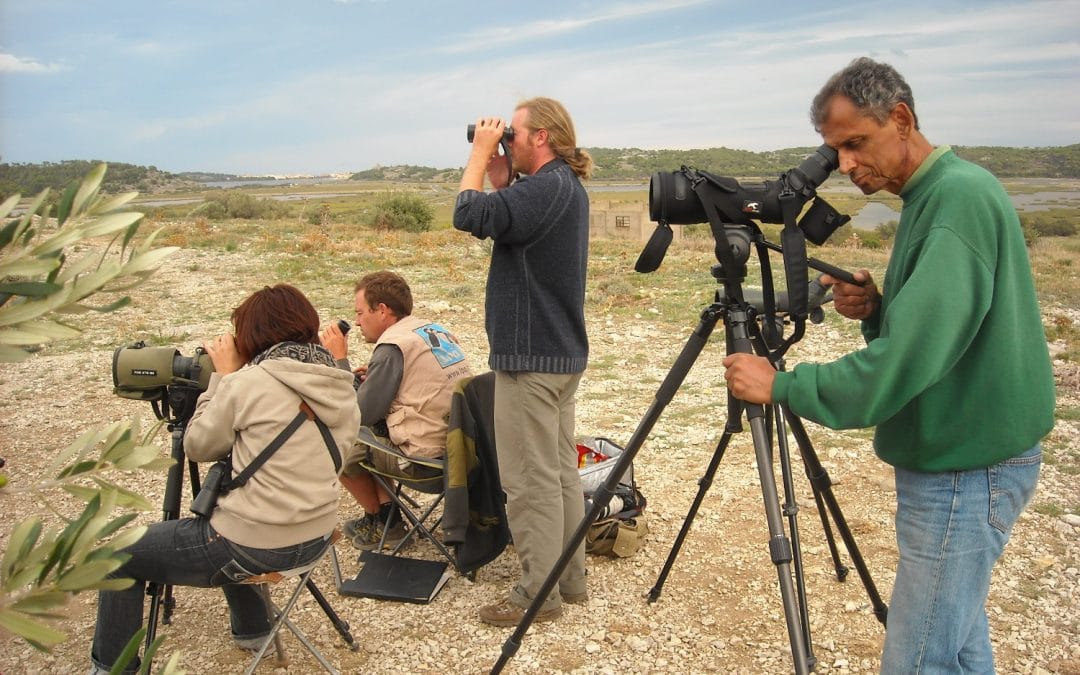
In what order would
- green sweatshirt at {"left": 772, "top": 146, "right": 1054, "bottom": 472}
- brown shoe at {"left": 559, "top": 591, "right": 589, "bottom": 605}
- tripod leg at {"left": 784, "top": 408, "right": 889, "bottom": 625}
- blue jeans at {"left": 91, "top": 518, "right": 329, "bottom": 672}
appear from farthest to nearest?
1. brown shoe at {"left": 559, "top": 591, "right": 589, "bottom": 605}
2. blue jeans at {"left": 91, "top": 518, "right": 329, "bottom": 672}
3. tripod leg at {"left": 784, "top": 408, "right": 889, "bottom": 625}
4. green sweatshirt at {"left": 772, "top": 146, "right": 1054, "bottom": 472}

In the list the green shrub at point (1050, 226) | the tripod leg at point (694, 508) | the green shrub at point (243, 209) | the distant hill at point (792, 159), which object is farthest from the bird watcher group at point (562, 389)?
the distant hill at point (792, 159)

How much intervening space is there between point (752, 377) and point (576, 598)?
200 centimetres

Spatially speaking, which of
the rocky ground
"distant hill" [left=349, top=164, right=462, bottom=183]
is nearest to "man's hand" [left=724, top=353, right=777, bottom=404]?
the rocky ground

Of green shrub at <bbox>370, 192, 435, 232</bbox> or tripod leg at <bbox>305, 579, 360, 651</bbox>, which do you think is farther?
green shrub at <bbox>370, 192, 435, 232</bbox>

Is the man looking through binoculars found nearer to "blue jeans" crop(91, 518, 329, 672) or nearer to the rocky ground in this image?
the rocky ground

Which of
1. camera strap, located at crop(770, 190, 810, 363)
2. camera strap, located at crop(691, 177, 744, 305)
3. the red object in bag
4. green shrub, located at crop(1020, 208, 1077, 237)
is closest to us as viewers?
camera strap, located at crop(770, 190, 810, 363)

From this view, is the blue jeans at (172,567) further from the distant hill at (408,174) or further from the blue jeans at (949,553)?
the distant hill at (408,174)

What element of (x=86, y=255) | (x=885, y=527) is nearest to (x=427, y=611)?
(x=885, y=527)

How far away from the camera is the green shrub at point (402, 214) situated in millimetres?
29750

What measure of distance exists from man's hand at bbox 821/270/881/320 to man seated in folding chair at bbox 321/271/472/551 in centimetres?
205

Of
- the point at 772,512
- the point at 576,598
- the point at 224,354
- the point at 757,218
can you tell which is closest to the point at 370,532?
the point at 576,598

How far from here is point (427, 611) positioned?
3.64m

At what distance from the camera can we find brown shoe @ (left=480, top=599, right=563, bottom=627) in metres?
3.46

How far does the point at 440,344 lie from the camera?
4020 millimetres
